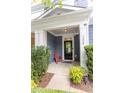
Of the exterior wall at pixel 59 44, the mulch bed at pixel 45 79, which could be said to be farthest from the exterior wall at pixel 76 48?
the mulch bed at pixel 45 79

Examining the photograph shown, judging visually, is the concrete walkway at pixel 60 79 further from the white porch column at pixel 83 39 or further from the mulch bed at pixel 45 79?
the white porch column at pixel 83 39

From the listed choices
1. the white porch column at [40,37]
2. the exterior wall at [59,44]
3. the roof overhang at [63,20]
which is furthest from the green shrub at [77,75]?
the exterior wall at [59,44]

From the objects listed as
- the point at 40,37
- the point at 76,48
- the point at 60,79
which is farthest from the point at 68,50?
the point at 60,79

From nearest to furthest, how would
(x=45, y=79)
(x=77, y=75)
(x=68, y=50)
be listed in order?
(x=77, y=75)
(x=45, y=79)
(x=68, y=50)

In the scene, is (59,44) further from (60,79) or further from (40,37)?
(60,79)

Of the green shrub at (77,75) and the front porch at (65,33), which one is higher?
the front porch at (65,33)

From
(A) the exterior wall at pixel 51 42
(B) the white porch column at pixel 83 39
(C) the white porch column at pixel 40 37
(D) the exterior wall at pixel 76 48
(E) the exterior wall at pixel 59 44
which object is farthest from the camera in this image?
(E) the exterior wall at pixel 59 44

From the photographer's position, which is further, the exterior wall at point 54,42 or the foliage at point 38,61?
the exterior wall at point 54,42

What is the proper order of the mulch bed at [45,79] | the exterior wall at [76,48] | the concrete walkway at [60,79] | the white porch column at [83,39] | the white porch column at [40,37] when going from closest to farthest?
the concrete walkway at [60,79] < the mulch bed at [45,79] < the white porch column at [83,39] < the white porch column at [40,37] < the exterior wall at [76,48]

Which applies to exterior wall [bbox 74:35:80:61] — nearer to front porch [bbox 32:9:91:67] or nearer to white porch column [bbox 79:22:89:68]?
front porch [bbox 32:9:91:67]

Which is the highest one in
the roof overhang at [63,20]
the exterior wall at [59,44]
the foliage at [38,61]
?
the roof overhang at [63,20]
